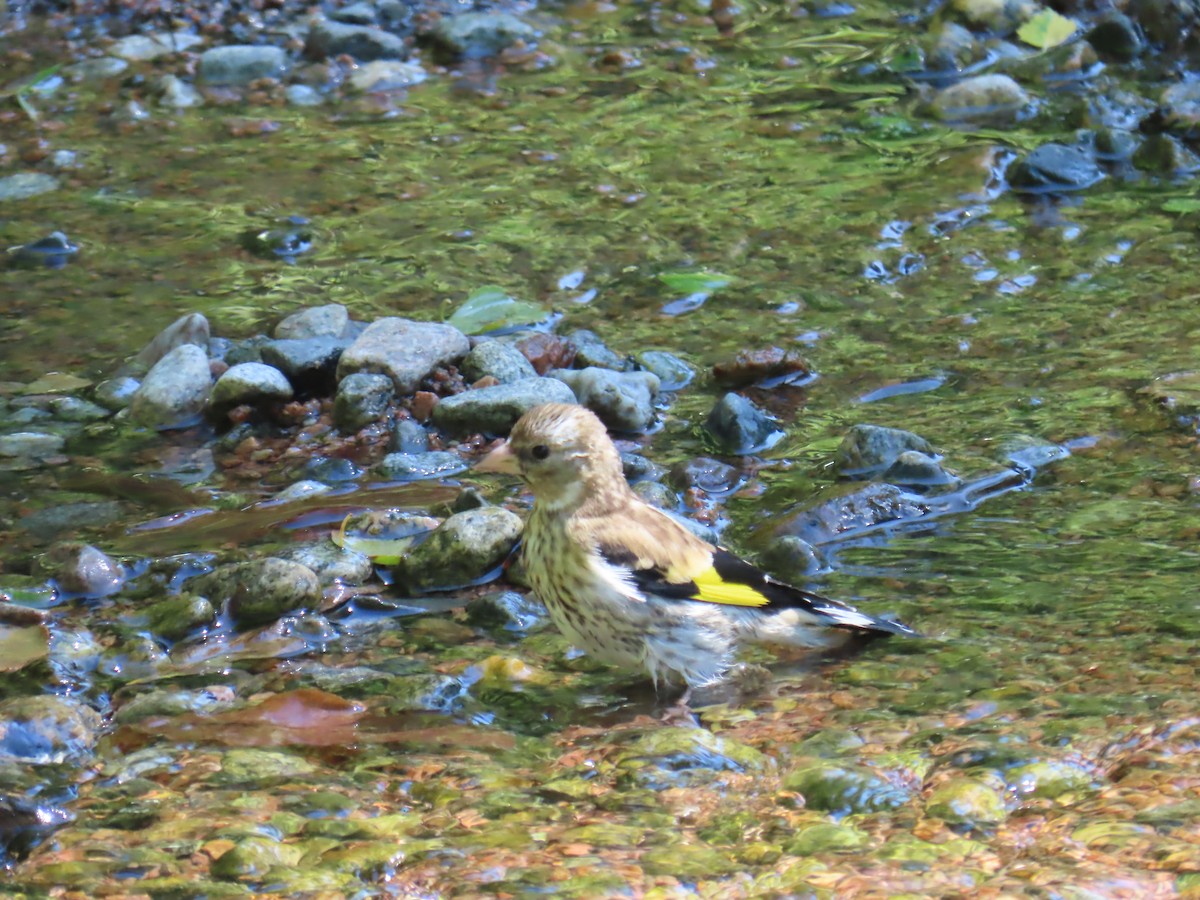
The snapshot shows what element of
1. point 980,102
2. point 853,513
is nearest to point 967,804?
point 853,513

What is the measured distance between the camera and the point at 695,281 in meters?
8.80

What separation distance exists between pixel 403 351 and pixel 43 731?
332cm

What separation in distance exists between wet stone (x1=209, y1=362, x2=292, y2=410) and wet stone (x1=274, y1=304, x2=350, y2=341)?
22.3 inches

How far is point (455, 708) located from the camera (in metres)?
5.04

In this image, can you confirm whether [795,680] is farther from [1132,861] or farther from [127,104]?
[127,104]

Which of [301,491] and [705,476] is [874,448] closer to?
[705,476]

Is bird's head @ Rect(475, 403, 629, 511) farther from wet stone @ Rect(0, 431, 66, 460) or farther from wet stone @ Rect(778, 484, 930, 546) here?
wet stone @ Rect(0, 431, 66, 460)

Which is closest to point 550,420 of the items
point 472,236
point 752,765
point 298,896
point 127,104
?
point 752,765

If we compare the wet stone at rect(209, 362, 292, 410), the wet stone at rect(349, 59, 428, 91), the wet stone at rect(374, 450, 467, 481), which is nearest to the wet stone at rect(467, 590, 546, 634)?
the wet stone at rect(374, 450, 467, 481)

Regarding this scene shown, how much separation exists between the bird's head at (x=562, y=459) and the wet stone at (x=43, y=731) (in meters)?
1.71

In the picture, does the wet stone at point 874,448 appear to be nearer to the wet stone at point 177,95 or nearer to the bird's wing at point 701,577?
the bird's wing at point 701,577

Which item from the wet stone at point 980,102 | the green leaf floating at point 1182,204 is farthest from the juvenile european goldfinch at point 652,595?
the wet stone at point 980,102

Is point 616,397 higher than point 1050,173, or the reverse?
point 1050,173

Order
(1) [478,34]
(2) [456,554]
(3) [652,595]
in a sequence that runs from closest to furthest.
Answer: (3) [652,595], (2) [456,554], (1) [478,34]
